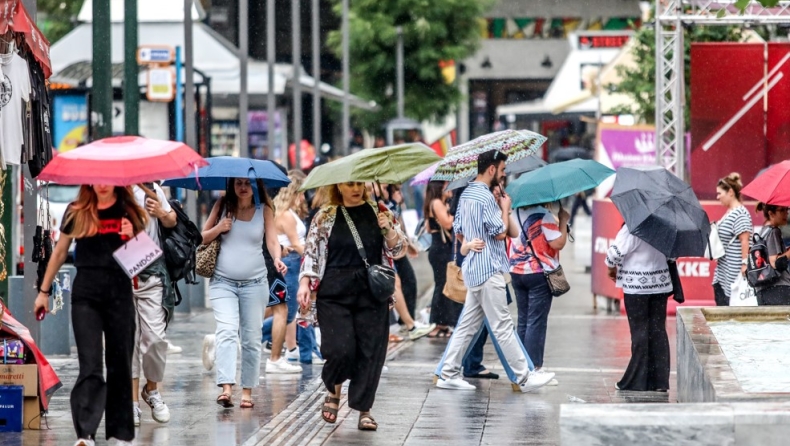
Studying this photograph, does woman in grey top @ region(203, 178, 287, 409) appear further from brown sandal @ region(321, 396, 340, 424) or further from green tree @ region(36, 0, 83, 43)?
green tree @ region(36, 0, 83, 43)

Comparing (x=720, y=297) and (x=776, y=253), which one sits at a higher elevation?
(x=776, y=253)

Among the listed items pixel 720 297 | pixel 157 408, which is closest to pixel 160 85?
pixel 720 297

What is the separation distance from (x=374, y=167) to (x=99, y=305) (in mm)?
2031

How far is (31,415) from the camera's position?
28.8ft

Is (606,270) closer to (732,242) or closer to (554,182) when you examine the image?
(732,242)

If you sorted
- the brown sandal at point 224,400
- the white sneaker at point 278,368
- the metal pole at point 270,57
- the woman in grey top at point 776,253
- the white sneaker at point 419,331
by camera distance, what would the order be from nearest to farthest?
the brown sandal at point 224,400, the woman in grey top at point 776,253, the white sneaker at point 278,368, the white sneaker at point 419,331, the metal pole at point 270,57

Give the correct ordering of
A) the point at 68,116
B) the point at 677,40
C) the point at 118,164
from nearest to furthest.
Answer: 1. the point at 118,164
2. the point at 677,40
3. the point at 68,116

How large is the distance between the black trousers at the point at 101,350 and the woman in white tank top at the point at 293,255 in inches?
161

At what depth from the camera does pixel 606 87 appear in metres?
28.1

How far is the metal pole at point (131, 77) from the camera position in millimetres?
14117

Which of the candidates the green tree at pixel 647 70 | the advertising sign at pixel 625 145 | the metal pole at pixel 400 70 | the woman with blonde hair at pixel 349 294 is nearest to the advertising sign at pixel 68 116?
the green tree at pixel 647 70

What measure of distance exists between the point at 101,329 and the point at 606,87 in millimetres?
21422

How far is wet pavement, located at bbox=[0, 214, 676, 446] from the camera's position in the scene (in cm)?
861

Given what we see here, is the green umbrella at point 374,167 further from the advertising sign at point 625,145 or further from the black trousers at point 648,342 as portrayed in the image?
the advertising sign at point 625,145
